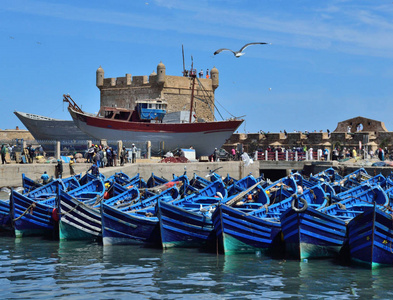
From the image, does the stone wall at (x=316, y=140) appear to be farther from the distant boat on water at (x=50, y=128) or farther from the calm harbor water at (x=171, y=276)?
the calm harbor water at (x=171, y=276)

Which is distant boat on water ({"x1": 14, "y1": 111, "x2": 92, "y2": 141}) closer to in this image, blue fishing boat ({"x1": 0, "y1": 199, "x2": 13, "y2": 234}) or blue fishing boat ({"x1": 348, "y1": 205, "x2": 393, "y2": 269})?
blue fishing boat ({"x1": 0, "y1": 199, "x2": 13, "y2": 234})

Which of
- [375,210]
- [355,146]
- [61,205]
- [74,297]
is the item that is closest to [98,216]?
[61,205]

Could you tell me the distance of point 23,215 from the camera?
693 inches

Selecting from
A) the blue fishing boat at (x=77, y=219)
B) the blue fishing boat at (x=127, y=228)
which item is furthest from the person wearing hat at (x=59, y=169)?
the blue fishing boat at (x=127, y=228)

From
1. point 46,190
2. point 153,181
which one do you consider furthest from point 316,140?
point 46,190

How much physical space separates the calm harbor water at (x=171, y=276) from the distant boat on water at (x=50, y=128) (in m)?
31.9

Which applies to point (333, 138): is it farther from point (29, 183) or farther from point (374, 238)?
point (374, 238)

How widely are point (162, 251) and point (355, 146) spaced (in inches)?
1199

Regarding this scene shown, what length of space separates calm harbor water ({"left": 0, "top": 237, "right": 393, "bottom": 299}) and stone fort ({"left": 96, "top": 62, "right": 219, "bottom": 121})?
37.9 metres

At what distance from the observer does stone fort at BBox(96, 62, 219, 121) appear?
5309 cm

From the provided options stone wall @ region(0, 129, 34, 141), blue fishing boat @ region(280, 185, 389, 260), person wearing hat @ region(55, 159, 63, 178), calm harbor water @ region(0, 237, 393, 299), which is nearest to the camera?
calm harbor water @ region(0, 237, 393, 299)

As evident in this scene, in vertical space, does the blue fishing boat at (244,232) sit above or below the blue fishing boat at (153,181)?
below

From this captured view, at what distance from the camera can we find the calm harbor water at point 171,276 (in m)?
11.6

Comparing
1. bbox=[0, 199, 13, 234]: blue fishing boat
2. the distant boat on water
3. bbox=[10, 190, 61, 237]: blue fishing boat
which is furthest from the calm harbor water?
the distant boat on water
